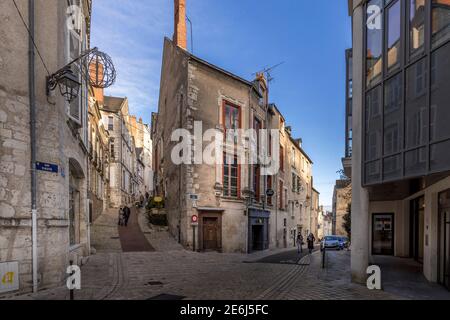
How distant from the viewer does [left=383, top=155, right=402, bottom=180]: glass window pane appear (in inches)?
315

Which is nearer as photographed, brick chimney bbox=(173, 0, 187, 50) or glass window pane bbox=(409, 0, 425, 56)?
glass window pane bbox=(409, 0, 425, 56)

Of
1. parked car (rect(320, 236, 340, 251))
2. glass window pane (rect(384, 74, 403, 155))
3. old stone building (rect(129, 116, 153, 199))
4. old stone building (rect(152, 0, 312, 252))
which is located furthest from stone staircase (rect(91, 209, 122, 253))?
old stone building (rect(129, 116, 153, 199))

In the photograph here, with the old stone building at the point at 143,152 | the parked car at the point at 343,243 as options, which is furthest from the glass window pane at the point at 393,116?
the old stone building at the point at 143,152

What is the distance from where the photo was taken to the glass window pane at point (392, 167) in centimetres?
800

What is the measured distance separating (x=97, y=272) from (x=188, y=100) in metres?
9.76

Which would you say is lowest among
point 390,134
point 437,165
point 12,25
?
point 437,165

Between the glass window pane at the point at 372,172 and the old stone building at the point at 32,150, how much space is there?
8.21m

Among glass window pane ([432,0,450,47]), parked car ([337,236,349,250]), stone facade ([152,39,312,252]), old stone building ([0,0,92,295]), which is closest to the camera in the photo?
glass window pane ([432,0,450,47])

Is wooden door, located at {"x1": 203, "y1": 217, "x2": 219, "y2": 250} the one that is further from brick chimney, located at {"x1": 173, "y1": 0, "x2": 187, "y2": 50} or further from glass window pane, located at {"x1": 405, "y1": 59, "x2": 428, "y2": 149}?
glass window pane, located at {"x1": 405, "y1": 59, "x2": 428, "y2": 149}

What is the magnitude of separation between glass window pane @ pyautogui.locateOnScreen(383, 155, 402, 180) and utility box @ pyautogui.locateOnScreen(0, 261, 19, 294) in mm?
Result: 8907

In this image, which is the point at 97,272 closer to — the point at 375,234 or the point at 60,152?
the point at 60,152
